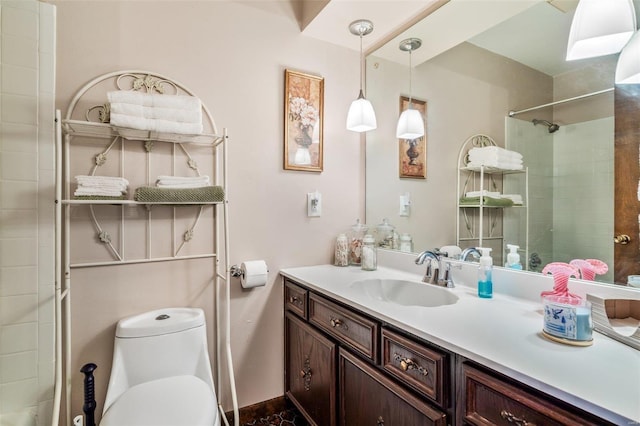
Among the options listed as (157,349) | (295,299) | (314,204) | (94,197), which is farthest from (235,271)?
(94,197)

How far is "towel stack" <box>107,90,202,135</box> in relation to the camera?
1.23 m

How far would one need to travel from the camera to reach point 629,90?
39.9 inches

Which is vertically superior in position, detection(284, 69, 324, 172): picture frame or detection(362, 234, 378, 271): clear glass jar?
detection(284, 69, 324, 172): picture frame

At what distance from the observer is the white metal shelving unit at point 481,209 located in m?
1.30

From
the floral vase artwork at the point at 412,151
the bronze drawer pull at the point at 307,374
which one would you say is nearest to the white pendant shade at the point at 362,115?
the floral vase artwork at the point at 412,151

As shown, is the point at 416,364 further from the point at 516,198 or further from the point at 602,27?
the point at 602,27

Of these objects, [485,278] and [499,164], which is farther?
[499,164]

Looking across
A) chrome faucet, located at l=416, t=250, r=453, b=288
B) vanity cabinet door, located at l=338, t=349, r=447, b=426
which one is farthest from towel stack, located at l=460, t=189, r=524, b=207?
vanity cabinet door, located at l=338, t=349, r=447, b=426

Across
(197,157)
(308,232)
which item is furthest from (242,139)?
(308,232)

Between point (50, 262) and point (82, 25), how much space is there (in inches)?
39.6

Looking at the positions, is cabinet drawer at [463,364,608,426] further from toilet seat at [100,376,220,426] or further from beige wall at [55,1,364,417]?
beige wall at [55,1,364,417]

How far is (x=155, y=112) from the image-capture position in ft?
4.25

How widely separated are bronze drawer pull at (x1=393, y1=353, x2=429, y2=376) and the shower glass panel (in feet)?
2.26

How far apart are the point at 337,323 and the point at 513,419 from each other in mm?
712
